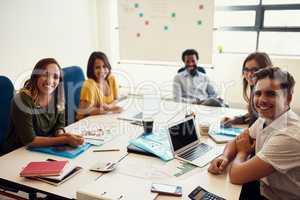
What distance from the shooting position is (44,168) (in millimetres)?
1529

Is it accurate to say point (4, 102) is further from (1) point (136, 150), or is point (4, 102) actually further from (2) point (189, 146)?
(2) point (189, 146)

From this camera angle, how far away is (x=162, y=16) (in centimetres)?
436

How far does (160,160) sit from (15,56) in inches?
100

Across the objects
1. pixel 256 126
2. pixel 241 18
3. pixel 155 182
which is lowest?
pixel 155 182

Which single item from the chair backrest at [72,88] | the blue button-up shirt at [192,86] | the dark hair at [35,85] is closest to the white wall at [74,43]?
the blue button-up shirt at [192,86]

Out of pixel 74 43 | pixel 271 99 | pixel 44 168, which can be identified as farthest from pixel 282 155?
pixel 74 43

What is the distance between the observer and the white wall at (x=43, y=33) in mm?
3389

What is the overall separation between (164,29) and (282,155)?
332 centimetres

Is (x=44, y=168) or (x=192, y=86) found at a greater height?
(x=192, y=86)

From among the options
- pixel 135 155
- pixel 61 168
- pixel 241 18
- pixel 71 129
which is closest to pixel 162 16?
pixel 241 18

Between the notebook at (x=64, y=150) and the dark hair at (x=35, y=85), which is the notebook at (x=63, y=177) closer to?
the notebook at (x=64, y=150)

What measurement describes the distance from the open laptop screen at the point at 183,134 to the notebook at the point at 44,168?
0.61 m

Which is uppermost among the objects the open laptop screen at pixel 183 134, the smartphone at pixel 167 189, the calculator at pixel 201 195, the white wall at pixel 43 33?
the white wall at pixel 43 33

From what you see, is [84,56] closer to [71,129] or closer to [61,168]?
[71,129]
